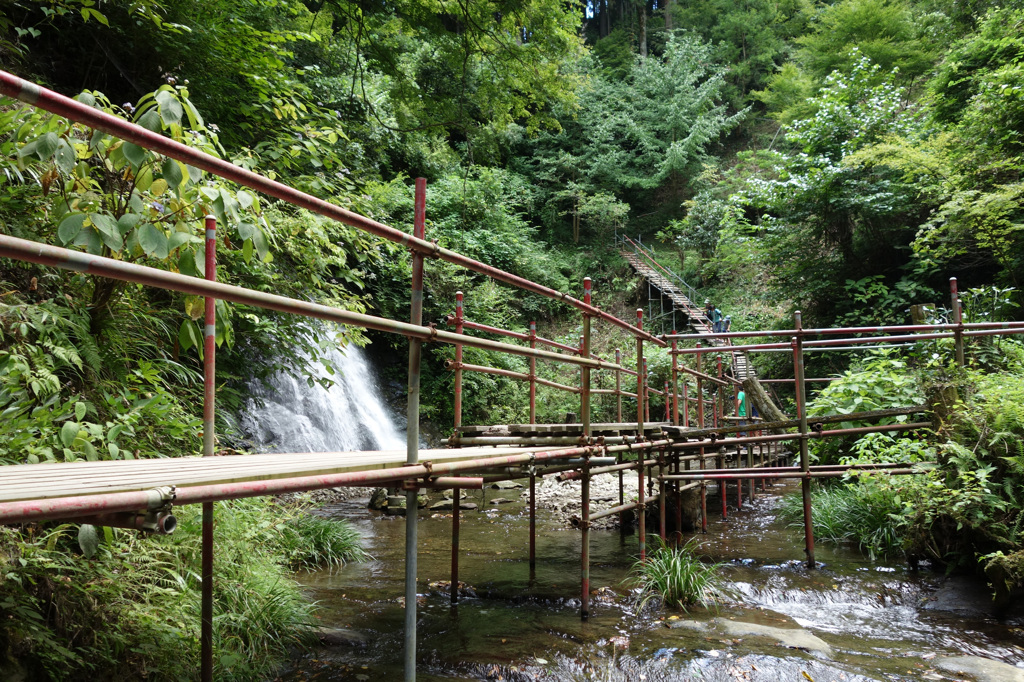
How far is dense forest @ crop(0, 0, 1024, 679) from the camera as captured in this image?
8.89 feet

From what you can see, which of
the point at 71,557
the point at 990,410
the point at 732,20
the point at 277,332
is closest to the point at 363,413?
the point at 277,332

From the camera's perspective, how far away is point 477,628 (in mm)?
4113

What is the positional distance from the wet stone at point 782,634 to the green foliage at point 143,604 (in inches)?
107

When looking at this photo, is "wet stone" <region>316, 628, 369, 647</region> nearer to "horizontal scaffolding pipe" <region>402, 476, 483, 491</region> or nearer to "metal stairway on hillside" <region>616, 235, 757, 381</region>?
"horizontal scaffolding pipe" <region>402, 476, 483, 491</region>

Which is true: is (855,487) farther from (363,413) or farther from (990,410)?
(363,413)

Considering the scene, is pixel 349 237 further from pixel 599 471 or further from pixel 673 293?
pixel 673 293

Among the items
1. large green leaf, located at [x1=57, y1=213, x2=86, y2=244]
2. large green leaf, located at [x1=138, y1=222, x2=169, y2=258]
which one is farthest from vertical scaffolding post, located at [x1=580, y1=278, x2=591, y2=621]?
large green leaf, located at [x1=57, y1=213, x2=86, y2=244]

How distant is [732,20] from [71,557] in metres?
33.6

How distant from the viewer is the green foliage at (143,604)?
7.93ft

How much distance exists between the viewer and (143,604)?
114 inches

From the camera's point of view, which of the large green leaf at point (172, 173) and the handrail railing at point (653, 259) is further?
the handrail railing at point (653, 259)

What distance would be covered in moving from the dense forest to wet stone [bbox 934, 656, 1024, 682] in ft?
3.30

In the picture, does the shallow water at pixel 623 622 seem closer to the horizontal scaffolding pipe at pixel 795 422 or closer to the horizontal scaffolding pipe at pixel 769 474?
the horizontal scaffolding pipe at pixel 769 474

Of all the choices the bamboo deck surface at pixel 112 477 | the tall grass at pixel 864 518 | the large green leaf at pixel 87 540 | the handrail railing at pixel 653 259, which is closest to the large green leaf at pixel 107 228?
the bamboo deck surface at pixel 112 477
